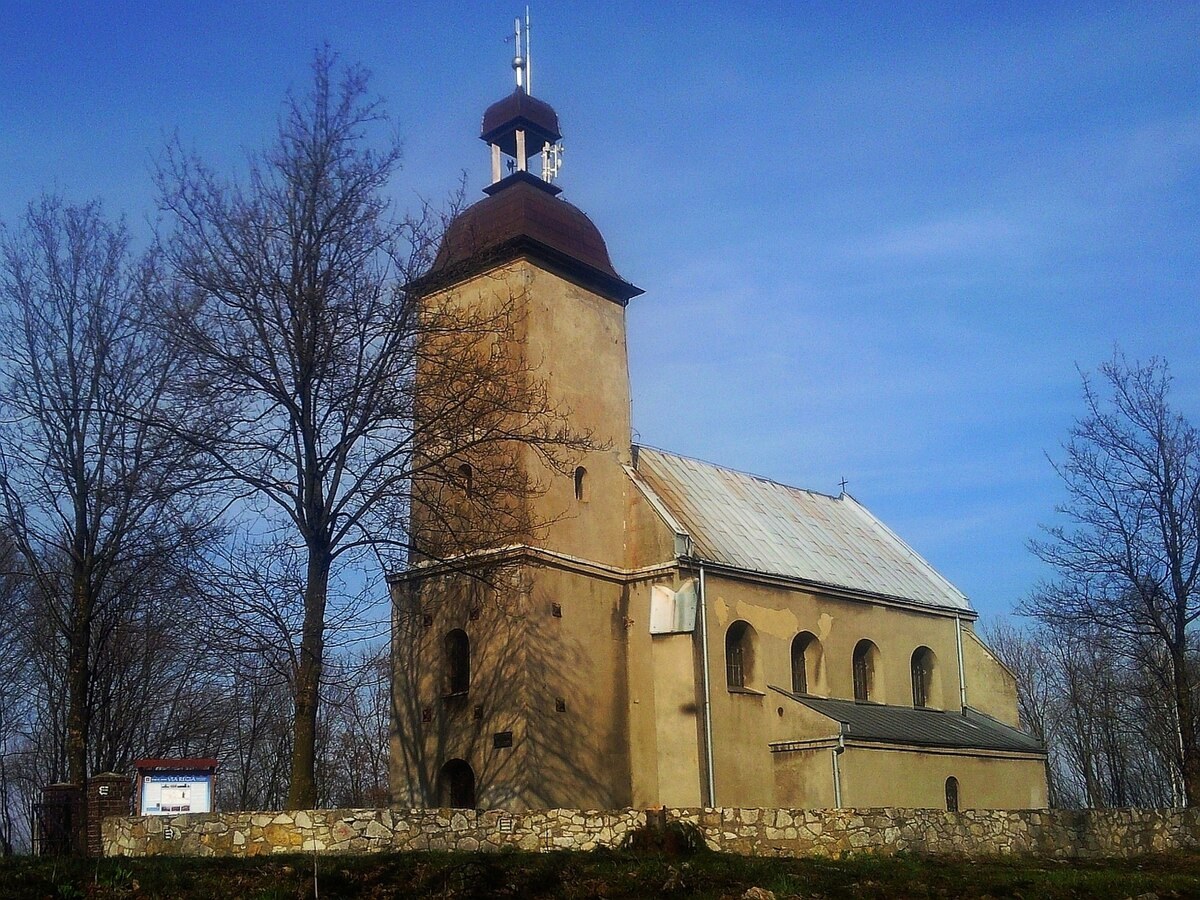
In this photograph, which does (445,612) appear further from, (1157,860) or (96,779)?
(1157,860)

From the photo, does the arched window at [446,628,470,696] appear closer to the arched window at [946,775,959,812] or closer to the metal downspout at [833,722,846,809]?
the metal downspout at [833,722,846,809]

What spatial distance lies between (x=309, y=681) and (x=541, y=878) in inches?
225

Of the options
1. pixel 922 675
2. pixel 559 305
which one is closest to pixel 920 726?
pixel 922 675

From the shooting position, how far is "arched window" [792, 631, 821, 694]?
3164cm

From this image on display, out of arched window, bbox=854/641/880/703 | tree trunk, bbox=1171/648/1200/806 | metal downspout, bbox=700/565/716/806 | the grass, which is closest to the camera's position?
the grass

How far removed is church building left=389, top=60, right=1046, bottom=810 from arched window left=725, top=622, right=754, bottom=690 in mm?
54

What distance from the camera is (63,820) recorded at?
63.2 feet

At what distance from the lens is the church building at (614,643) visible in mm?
26938

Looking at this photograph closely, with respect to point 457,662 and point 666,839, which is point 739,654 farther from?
point 666,839

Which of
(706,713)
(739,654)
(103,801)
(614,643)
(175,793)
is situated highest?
(614,643)

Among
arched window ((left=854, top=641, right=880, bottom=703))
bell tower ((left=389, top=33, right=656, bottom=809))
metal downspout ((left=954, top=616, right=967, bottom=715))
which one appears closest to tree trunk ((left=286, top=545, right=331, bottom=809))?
bell tower ((left=389, top=33, right=656, bottom=809))

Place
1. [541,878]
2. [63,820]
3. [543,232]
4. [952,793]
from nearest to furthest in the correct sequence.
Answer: [541,878] → [63,820] → [543,232] → [952,793]

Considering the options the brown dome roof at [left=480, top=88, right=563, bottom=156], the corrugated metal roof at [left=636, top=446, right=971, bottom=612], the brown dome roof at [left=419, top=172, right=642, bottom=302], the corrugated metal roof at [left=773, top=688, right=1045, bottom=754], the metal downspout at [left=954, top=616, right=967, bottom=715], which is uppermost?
the brown dome roof at [left=480, top=88, right=563, bottom=156]

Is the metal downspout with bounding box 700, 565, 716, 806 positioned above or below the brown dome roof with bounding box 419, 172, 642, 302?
below
